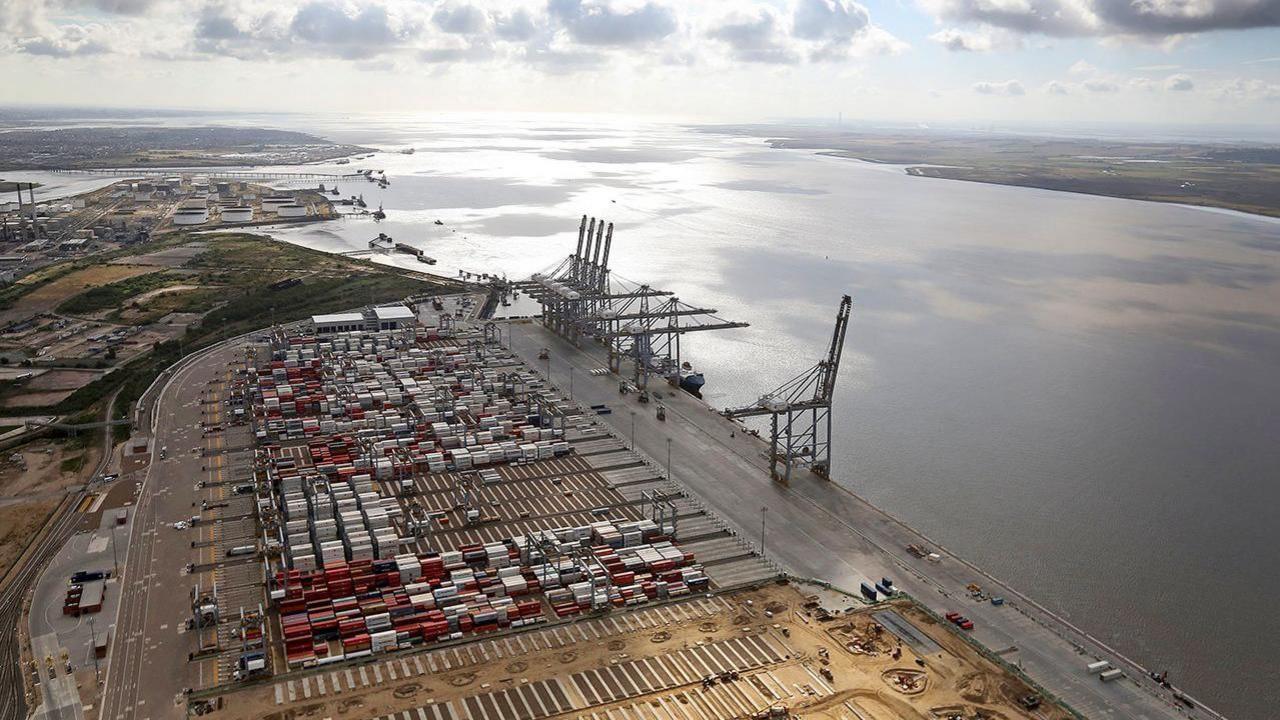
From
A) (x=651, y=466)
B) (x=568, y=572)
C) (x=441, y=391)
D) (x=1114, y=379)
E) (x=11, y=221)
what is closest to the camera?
(x=568, y=572)

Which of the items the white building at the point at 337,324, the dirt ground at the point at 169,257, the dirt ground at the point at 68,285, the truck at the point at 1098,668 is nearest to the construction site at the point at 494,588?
the truck at the point at 1098,668

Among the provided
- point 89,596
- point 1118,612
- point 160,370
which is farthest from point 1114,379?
point 160,370

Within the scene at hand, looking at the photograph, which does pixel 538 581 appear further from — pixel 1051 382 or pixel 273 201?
pixel 273 201

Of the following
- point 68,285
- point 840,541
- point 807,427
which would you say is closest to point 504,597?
point 840,541

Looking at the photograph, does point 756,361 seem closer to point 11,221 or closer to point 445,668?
point 445,668

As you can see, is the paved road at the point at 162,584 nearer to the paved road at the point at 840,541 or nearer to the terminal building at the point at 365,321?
the terminal building at the point at 365,321

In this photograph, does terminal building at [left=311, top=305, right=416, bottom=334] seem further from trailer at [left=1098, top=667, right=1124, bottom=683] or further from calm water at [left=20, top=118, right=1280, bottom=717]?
trailer at [left=1098, top=667, right=1124, bottom=683]
